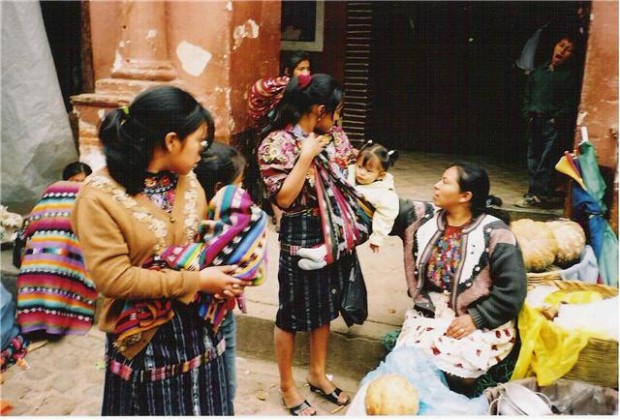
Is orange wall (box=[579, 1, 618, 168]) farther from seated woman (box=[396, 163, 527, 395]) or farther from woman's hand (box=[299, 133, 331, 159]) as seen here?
woman's hand (box=[299, 133, 331, 159])

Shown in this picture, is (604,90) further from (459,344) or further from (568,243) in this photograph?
(459,344)

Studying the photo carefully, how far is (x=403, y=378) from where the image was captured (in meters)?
2.87

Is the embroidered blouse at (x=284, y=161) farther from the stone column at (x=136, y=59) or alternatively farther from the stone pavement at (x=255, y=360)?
the stone column at (x=136, y=59)

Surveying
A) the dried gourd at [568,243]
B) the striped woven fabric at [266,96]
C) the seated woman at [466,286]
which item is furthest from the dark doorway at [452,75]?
the seated woman at [466,286]

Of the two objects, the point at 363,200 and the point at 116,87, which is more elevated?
the point at 116,87

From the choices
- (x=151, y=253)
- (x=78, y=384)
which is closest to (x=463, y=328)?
(x=151, y=253)

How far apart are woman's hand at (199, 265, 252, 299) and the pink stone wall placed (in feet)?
10.7

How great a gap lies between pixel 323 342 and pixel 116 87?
125 inches

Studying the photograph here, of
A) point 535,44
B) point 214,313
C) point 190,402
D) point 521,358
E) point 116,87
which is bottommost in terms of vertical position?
point 521,358

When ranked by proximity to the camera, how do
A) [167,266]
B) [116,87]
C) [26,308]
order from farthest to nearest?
1. [116,87]
2. [26,308]
3. [167,266]

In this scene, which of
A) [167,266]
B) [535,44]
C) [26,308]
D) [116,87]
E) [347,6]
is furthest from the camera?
[347,6]

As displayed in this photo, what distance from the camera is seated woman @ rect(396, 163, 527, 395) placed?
3107 mm

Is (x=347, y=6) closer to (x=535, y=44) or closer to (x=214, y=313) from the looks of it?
→ (x=535, y=44)

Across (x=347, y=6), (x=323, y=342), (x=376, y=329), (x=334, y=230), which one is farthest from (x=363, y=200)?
(x=347, y=6)
